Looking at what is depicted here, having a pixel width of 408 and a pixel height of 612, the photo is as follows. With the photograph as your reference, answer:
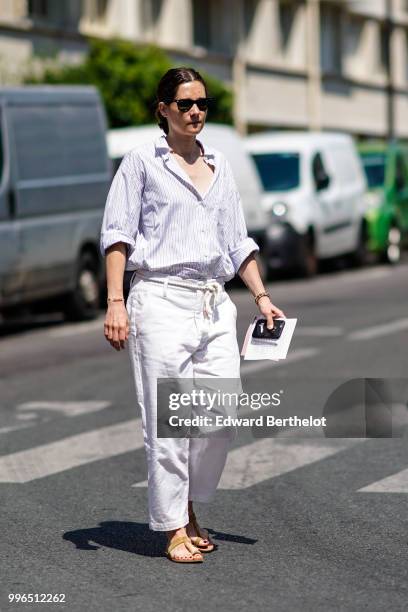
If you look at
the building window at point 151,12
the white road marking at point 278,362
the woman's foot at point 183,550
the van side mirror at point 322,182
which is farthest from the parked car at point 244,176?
the woman's foot at point 183,550

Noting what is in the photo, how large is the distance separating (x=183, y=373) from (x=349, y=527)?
114cm

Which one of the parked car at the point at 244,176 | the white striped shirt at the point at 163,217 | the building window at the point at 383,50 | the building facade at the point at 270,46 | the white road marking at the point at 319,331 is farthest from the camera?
the building window at the point at 383,50

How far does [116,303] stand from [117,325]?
8cm

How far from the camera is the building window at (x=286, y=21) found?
44.2 meters

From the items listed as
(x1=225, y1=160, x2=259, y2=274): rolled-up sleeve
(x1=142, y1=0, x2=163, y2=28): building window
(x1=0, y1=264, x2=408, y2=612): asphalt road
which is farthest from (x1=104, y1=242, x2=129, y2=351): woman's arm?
(x1=142, y1=0, x2=163, y2=28): building window

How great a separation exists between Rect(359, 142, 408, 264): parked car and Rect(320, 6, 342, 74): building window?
58.8ft

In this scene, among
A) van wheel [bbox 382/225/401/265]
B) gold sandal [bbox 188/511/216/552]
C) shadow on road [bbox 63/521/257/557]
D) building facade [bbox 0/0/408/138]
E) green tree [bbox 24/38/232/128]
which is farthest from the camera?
building facade [bbox 0/0/408/138]

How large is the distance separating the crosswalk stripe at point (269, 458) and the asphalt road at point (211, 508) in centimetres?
1

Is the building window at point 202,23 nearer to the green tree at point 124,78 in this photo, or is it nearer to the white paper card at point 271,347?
the green tree at point 124,78

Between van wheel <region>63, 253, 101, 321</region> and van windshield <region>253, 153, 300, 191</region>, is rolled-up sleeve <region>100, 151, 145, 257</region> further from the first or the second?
van windshield <region>253, 153, 300, 191</region>

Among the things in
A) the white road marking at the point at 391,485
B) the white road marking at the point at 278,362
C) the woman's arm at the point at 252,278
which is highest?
the woman's arm at the point at 252,278

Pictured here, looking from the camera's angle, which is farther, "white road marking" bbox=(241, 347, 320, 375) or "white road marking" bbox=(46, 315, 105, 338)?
"white road marking" bbox=(46, 315, 105, 338)

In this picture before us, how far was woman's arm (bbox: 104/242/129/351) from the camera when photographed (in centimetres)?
627

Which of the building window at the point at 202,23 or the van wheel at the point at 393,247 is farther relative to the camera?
the building window at the point at 202,23
